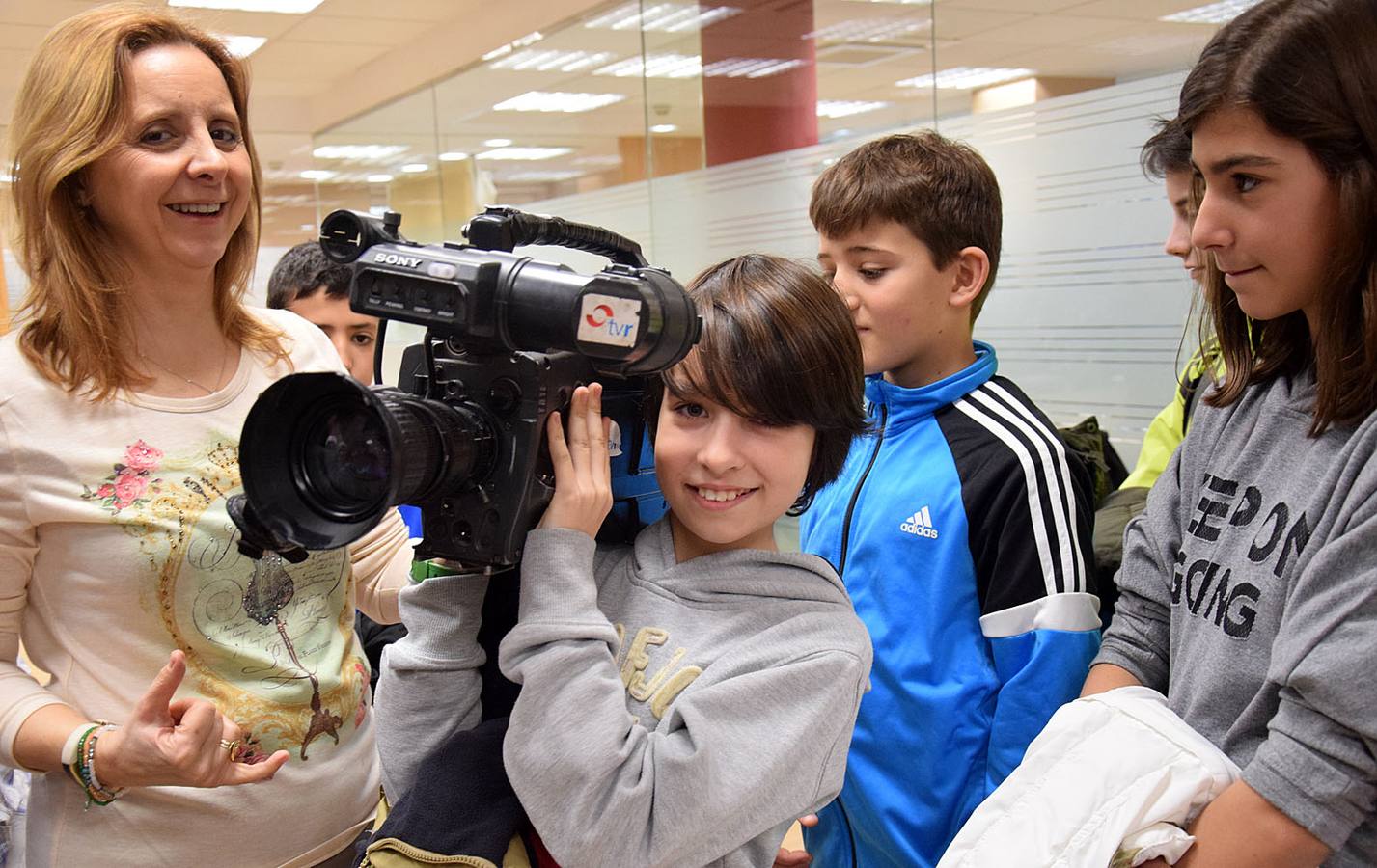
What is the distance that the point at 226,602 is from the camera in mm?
1123

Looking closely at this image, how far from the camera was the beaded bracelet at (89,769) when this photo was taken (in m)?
1.01

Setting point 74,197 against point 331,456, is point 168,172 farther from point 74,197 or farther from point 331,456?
point 331,456

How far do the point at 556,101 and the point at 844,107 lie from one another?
193cm

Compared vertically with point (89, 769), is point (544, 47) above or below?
above

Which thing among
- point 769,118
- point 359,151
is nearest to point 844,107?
point 769,118

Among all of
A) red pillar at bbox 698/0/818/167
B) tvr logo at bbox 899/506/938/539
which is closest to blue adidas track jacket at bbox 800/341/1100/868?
tvr logo at bbox 899/506/938/539

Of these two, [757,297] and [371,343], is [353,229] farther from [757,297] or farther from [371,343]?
[371,343]

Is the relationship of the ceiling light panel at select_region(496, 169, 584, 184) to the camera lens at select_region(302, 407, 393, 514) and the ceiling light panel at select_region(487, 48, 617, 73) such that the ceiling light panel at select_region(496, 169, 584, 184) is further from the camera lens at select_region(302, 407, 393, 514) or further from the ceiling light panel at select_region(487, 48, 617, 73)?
the camera lens at select_region(302, 407, 393, 514)

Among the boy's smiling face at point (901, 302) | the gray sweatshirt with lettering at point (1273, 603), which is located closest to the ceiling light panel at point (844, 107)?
the boy's smiling face at point (901, 302)

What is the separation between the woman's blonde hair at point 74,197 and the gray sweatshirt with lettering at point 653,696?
457 mm

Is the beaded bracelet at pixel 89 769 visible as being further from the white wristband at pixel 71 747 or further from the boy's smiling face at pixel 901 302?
the boy's smiling face at pixel 901 302

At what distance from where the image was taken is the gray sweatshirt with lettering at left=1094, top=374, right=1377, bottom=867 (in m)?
0.83

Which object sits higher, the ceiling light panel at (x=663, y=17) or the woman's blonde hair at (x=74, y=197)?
the ceiling light panel at (x=663, y=17)

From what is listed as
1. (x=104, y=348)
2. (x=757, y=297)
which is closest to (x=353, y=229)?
(x=757, y=297)
